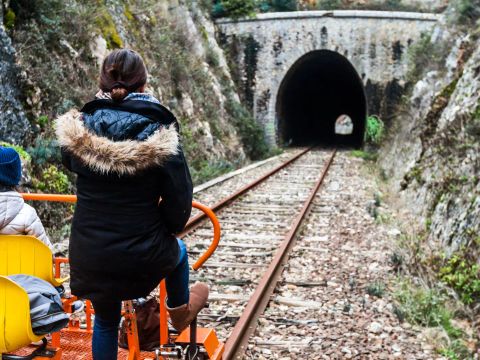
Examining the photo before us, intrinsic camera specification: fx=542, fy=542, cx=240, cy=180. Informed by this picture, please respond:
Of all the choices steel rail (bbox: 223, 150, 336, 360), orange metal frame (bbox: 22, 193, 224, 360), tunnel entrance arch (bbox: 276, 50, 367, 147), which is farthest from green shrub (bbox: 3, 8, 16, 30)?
tunnel entrance arch (bbox: 276, 50, 367, 147)

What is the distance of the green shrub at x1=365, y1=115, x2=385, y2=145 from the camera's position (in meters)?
19.9

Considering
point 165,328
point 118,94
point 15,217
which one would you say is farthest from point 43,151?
point 118,94

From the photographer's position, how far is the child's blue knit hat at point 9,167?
104 inches

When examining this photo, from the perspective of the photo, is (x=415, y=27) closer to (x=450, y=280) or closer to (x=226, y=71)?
(x=226, y=71)

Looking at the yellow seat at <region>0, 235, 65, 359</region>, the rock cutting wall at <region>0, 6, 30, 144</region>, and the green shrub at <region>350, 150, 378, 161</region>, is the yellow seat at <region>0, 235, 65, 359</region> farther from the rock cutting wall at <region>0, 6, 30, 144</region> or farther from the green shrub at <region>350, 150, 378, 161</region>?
the green shrub at <region>350, 150, 378, 161</region>

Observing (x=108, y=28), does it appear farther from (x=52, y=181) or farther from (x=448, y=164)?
(x=448, y=164)

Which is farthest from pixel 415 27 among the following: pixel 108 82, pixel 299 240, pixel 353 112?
pixel 108 82

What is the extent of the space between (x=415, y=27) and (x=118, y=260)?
20759mm

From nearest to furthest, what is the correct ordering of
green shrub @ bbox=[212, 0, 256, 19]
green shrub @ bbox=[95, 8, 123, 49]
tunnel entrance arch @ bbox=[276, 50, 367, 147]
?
green shrub @ bbox=[95, 8, 123, 49], green shrub @ bbox=[212, 0, 256, 19], tunnel entrance arch @ bbox=[276, 50, 367, 147]

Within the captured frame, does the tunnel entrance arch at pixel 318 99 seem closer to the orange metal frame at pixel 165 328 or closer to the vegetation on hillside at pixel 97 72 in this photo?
the vegetation on hillside at pixel 97 72

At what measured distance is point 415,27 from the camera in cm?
2077

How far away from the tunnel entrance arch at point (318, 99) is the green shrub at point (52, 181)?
1603 centimetres

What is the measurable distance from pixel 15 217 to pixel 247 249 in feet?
14.4

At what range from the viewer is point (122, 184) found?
2318mm
